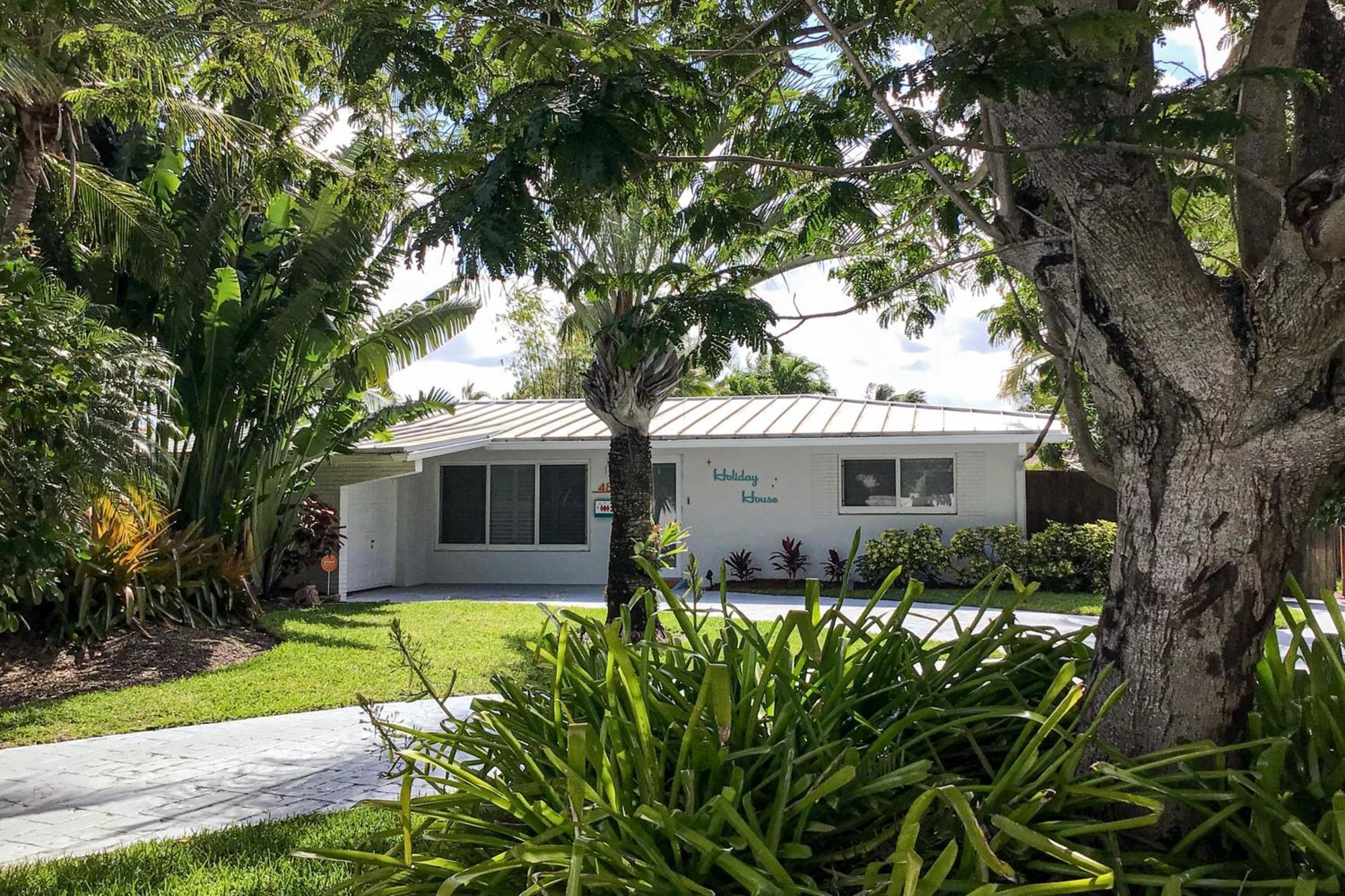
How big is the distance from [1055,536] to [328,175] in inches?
534

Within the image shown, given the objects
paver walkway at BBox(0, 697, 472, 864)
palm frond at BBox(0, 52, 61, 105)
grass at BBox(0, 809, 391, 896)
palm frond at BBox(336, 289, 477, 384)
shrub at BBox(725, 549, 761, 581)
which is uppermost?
palm frond at BBox(0, 52, 61, 105)

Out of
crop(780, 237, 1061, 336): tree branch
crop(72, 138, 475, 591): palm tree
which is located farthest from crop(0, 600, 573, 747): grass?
crop(780, 237, 1061, 336): tree branch

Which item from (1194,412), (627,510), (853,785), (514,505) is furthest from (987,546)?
(853,785)

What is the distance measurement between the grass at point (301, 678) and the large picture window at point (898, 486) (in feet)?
23.4

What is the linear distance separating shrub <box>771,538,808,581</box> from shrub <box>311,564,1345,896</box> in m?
15.1

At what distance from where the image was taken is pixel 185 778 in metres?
6.71

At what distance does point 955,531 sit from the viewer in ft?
58.0

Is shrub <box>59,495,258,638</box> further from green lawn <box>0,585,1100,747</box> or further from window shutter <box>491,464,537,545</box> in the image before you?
window shutter <box>491,464,537,545</box>

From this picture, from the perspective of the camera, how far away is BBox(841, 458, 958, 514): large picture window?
1812cm

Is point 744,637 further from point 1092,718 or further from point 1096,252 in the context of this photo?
point 1096,252

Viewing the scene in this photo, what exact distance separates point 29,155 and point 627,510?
6914 mm

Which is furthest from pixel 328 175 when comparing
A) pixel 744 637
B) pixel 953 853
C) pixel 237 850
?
pixel 953 853

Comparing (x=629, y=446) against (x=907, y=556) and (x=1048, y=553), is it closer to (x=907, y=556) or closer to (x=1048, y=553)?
(x=907, y=556)

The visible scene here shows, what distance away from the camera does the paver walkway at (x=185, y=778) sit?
223 inches
